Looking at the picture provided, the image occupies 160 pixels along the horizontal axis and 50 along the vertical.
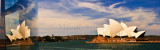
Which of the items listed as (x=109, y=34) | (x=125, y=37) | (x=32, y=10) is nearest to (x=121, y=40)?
(x=125, y=37)

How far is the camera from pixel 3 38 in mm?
2021

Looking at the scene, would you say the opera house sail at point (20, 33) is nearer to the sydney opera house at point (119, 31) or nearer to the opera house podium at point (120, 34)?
the sydney opera house at point (119, 31)

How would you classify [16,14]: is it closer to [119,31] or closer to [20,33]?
[20,33]

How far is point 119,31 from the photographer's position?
31.9m

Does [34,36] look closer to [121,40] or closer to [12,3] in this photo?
[12,3]

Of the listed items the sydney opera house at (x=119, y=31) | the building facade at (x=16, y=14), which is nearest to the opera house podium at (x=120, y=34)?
the sydney opera house at (x=119, y=31)

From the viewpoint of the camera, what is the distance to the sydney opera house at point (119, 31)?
31.1m

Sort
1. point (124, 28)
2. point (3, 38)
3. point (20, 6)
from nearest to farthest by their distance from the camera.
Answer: point (3, 38), point (20, 6), point (124, 28)

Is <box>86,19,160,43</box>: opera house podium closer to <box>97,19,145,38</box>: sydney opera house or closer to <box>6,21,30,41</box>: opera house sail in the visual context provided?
<box>97,19,145,38</box>: sydney opera house

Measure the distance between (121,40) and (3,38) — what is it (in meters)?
35.5

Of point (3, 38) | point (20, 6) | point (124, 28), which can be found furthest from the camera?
point (124, 28)

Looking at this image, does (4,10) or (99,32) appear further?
(99,32)

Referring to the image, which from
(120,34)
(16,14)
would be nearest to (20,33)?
Answer: (16,14)

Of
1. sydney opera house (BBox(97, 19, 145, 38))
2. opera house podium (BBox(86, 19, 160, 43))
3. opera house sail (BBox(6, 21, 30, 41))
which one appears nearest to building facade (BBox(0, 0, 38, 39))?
opera house sail (BBox(6, 21, 30, 41))
